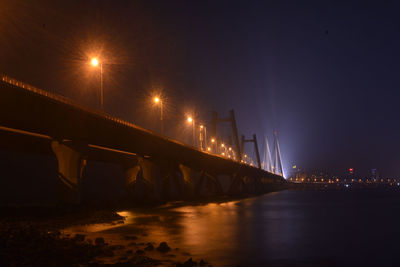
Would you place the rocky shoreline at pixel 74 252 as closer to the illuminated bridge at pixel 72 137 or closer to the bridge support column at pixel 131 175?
the illuminated bridge at pixel 72 137

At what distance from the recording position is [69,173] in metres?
32.3

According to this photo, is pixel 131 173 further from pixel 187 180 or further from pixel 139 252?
pixel 139 252

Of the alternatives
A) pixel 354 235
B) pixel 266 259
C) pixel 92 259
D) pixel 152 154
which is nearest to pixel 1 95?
pixel 92 259

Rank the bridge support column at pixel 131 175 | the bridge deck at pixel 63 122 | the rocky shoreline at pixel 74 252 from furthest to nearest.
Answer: the bridge support column at pixel 131 175
the bridge deck at pixel 63 122
the rocky shoreline at pixel 74 252

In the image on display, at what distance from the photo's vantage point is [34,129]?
30438 millimetres

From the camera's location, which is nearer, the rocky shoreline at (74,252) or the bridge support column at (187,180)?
the rocky shoreline at (74,252)

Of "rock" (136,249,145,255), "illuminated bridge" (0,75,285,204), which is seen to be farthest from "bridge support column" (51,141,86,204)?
"rock" (136,249,145,255)

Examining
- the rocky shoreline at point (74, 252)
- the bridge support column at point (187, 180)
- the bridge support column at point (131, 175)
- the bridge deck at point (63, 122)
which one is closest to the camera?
the rocky shoreline at point (74, 252)

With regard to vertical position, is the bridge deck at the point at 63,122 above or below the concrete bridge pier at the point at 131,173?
above

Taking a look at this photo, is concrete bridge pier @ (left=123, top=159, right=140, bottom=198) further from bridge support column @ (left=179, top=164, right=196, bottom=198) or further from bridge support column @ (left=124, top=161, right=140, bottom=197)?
bridge support column @ (left=179, top=164, right=196, bottom=198)

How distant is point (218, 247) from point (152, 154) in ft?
117

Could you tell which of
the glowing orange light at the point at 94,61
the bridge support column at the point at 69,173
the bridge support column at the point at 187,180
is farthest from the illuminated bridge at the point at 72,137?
the bridge support column at the point at 187,180

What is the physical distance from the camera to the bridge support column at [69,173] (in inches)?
1266

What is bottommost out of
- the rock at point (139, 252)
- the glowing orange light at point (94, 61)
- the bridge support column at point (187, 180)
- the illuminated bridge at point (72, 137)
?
the rock at point (139, 252)
